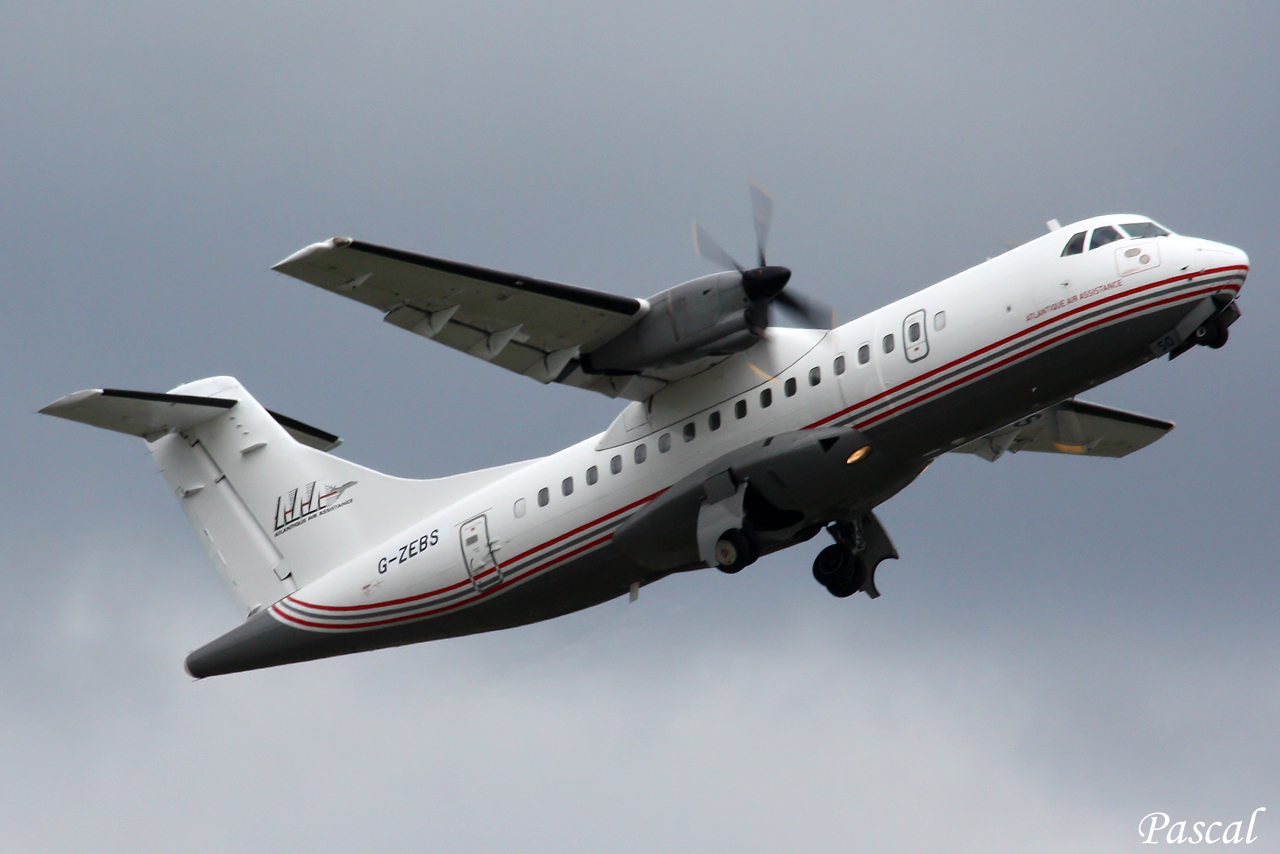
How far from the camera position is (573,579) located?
16.5m

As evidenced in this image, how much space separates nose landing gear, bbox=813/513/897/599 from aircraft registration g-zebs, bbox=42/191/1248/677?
3 centimetres

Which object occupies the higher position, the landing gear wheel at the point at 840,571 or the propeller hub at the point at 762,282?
the propeller hub at the point at 762,282

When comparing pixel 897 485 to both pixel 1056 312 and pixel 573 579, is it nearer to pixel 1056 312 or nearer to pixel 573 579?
pixel 1056 312

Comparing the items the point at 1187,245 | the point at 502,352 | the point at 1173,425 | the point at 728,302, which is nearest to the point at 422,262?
the point at 502,352

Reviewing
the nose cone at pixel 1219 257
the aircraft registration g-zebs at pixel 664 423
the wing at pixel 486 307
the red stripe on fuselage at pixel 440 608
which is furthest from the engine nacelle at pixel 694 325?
the nose cone at pixel 1219 257

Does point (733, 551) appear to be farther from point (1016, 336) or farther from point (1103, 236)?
point (1103, 236)

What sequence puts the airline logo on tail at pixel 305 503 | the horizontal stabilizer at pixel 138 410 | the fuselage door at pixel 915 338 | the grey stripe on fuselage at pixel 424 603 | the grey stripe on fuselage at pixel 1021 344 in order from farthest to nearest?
1. the airline logo on tail at pixel 305 503
2. the horizontal stabilizer at pixel 138 410
3. the grey stripe on fuselage at pixel 424 603
4. the fuselage door at pixel 915 338
5. the grey stripe on fuselage at pixel 1021 344

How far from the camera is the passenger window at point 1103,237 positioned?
14484 mm

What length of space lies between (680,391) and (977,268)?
3513mm

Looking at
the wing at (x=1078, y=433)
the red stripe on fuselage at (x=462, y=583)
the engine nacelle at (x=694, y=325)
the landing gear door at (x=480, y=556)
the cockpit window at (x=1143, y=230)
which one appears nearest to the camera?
the cockpit window at (x=1143, y=230)

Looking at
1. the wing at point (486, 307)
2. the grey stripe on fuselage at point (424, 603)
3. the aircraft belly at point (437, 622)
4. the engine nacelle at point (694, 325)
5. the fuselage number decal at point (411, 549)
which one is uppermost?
the wing at point (486, 307)

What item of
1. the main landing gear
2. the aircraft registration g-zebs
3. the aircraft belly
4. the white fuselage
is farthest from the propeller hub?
the aircraft belly

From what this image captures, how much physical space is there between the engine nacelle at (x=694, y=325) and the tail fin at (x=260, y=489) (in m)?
3.08

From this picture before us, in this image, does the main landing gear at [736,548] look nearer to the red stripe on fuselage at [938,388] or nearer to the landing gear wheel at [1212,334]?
the red stripe on fuselage at [938,388]
